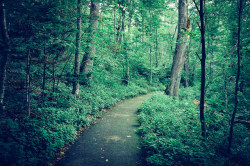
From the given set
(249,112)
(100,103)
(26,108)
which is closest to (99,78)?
(100,103)

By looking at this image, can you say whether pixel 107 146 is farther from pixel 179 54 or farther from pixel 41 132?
pixel 179 54

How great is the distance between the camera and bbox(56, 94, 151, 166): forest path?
373 centimetres

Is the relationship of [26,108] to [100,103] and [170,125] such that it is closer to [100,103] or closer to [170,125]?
[100,103]

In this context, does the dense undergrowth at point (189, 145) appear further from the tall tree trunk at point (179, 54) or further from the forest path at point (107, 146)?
the tall tree trunk at point (179, 54)

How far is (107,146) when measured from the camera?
177 inches

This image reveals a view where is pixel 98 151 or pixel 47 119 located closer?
pixel 98 151

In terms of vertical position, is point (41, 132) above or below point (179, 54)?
below

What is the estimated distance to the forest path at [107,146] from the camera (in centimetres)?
373

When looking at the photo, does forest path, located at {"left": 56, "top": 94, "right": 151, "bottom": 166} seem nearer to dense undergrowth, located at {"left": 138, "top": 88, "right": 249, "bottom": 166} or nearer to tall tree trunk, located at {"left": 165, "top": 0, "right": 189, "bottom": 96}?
dense undergrowth, located at {"left": 138, "top": 88, "right": 249, "bottom": 166}

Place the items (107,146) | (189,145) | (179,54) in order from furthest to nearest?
1. (179,54)
2. (107,146)
3. (189,145)

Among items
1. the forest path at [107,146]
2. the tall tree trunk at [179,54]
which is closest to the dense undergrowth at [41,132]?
the forest path at [107,146]

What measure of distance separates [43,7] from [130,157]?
6250 millimetres

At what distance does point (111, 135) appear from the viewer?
209 inches

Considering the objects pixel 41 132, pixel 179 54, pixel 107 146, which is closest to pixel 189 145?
pixel 107 146
